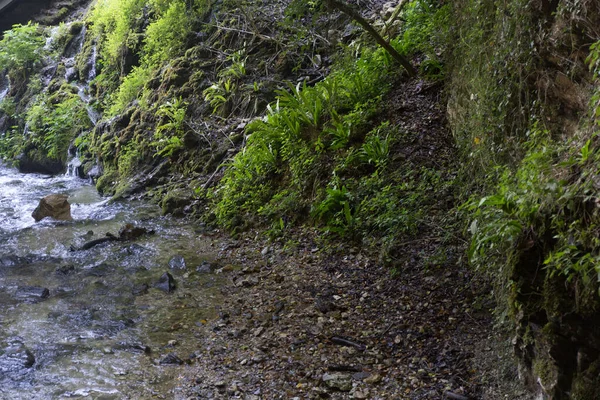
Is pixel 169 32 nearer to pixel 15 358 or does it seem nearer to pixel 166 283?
pixel 166 283

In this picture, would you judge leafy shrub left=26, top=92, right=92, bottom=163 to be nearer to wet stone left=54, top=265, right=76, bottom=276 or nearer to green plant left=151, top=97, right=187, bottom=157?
green plant left=151, top=97, right=187, bottom=157

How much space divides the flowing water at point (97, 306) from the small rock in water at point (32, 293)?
0.03ft

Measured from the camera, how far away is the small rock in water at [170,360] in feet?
Result: 13.6

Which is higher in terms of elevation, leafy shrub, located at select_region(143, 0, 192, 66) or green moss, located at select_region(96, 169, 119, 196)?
leafy shrub, located at select_region(143, 0, 192, 66)

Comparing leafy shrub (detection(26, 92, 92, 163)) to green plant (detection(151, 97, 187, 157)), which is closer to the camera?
green plant (detection(151, 97, 187, 157))

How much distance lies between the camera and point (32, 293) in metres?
5.47

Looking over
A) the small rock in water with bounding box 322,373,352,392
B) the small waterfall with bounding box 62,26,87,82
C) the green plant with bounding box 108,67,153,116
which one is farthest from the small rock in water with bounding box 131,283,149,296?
the small waterfall with bounding box 62,26,87,82

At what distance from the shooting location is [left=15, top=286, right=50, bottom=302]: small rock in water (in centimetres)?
539

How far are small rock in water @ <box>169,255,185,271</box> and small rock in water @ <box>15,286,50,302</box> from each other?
135cm

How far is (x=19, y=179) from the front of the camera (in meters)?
11.8

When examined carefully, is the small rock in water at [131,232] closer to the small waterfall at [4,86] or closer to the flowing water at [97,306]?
the flowing water at [97,306]

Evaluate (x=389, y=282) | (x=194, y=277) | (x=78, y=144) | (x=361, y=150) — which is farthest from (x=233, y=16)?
(x=389, y=282)

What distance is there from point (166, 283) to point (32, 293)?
1398mm

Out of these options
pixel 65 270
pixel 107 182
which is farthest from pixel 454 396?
pixel 107 182
